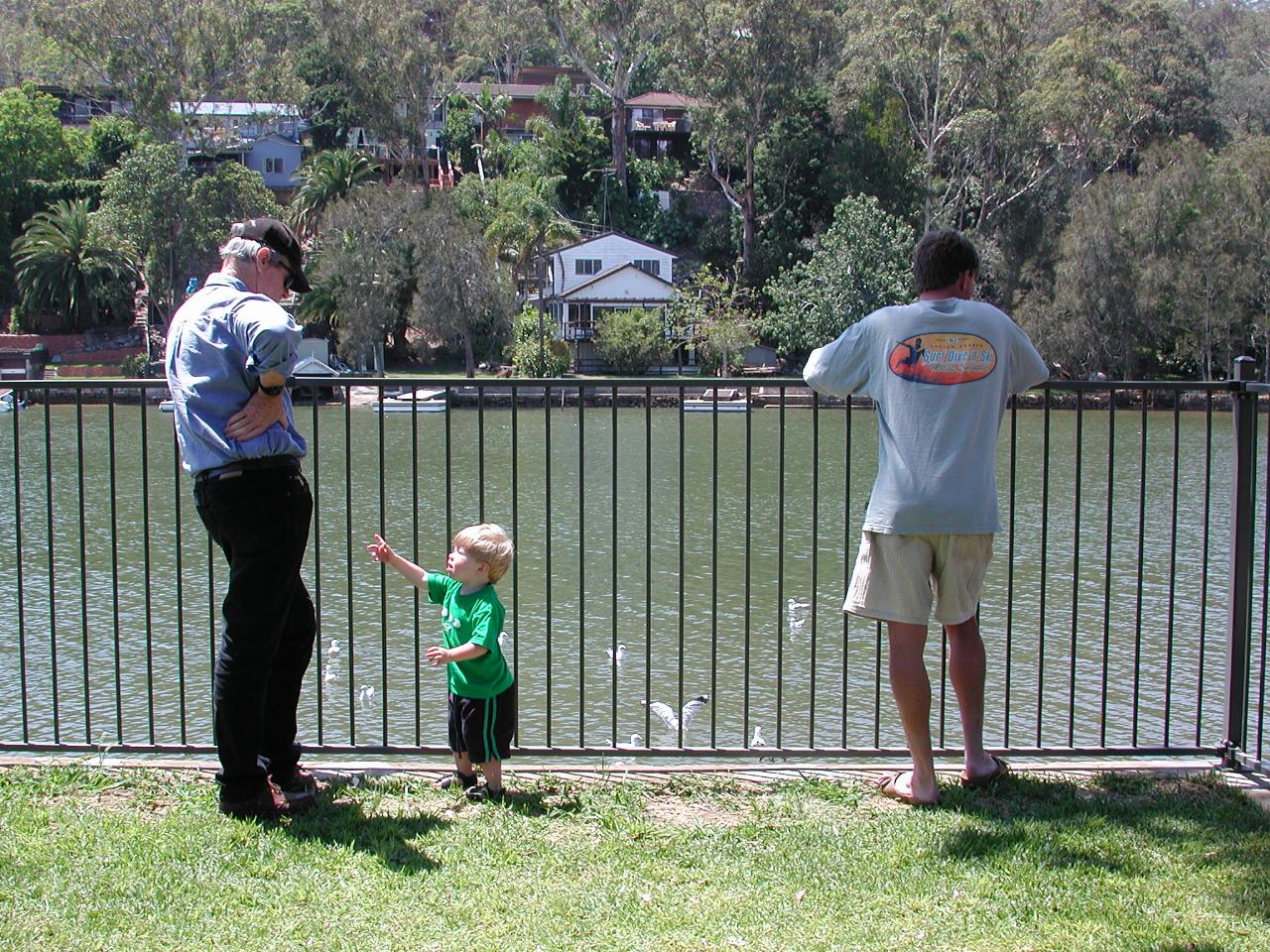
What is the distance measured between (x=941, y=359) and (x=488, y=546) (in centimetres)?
163

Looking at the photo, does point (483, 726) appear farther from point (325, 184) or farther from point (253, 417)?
point (325, 184)

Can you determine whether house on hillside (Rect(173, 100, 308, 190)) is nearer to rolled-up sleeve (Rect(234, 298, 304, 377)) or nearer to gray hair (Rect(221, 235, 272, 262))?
gray hair (Rect(221, 235, 272, 262))

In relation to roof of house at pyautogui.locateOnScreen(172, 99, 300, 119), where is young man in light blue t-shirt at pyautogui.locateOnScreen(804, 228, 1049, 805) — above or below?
below

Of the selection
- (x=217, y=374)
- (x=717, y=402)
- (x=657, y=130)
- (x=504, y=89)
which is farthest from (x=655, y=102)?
(x=217, y=374)

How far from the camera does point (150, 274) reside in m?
53.3

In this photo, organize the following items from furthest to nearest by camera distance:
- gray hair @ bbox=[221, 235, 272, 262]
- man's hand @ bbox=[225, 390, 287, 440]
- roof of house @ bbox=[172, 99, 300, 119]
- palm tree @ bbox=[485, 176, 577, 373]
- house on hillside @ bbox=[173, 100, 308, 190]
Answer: roof of house @ bbox=[172, 99, 300, 119], house on hillside @ bbox=[173, 100, 308, 190], palm tree @ bbox=[485, 176, 577, 373], gray hair @ bbox=[221, 235, 272, 262], man's hand @ bbox=[225, 390, 287, 440]

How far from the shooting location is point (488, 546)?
439cm

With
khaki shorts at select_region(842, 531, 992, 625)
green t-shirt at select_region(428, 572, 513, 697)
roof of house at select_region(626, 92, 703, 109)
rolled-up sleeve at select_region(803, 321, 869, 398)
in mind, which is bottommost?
green t-shirt at select_region(428, 572, 513, 697)

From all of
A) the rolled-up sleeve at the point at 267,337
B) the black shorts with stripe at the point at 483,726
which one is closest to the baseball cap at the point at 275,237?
the rolled-up sleeve at the point at 267,337

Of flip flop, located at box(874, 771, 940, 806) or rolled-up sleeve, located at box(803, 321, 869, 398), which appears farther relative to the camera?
flip flop, located at box(874, 771, 940, 806)

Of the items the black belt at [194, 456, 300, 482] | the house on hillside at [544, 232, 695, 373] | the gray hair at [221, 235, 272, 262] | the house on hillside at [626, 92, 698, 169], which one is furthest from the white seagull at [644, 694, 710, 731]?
the house on hillside at [626, 92, 698, 169]

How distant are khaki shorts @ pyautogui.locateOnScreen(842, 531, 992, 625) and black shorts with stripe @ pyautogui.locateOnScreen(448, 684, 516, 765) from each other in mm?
1251

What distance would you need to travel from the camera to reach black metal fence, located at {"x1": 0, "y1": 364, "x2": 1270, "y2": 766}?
5246mm

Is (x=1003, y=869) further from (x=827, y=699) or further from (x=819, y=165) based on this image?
(x=819, y=165)
